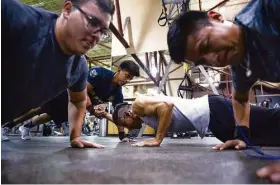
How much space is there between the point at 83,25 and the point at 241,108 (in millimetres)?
1207

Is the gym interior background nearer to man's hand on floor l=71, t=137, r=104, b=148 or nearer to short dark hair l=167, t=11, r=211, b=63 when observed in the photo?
man's hand on floor l=71, t=137, r=104, b=148

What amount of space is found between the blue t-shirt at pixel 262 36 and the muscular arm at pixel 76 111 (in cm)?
113

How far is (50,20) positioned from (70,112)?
0.79 meters

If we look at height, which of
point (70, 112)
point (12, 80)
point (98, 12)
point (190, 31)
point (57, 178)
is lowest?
point (57, 178)

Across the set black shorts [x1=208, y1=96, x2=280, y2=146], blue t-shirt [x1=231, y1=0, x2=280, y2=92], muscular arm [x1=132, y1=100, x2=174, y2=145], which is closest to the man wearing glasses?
blue t-shirt [x1=231, y1=0, x2=280, y2=92]

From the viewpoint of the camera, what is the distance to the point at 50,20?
1.33 meters

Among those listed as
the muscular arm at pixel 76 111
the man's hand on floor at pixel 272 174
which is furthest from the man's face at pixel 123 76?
the man's hand on floor at pixel 272 174

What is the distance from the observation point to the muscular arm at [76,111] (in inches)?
72.3

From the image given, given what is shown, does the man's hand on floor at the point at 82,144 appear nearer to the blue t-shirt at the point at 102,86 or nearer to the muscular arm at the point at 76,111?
the muscular arm at the point at 76,111

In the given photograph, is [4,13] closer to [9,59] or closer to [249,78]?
[9,59]

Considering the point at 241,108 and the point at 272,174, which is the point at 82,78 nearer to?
the point at 241,108

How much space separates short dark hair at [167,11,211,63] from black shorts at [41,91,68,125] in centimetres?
185

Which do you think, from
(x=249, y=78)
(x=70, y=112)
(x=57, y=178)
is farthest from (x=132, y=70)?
(x=57, y=178)

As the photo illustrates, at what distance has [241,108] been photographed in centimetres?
177
